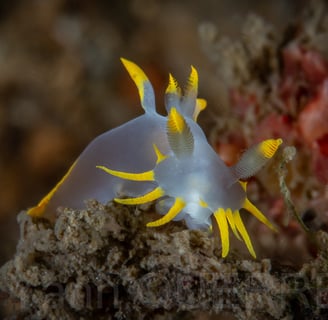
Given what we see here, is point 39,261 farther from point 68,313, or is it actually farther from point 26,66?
point 26,66

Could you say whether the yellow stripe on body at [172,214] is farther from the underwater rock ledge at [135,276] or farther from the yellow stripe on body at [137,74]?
the yellow stripe on body at [137,74]

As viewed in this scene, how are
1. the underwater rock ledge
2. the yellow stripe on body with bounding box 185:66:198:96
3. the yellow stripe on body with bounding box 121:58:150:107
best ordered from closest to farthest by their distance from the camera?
the underwater rock ledge < the yellow stripe on body with bounding box 185:66:198:96 < the yellow stripe on body with bounding box 121:58:150:107

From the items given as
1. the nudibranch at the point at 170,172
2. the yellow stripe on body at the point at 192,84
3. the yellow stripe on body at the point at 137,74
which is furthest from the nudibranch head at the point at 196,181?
the yellow stripe on body at the point at 137,74

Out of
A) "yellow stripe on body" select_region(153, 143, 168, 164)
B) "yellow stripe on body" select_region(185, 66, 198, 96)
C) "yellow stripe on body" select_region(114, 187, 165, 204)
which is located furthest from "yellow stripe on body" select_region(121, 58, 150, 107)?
"yellow stripe on body" select_region(114, 187, 165, 204)

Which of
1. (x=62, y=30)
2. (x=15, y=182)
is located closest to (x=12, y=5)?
(x=62, y=30)

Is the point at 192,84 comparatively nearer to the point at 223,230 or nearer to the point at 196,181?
the point at 196,181

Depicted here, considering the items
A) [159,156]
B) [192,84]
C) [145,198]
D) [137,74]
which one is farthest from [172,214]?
[137,74]

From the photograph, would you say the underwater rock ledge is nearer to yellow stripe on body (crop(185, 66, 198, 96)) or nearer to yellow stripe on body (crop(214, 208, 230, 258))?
yellow stripe on body (crop(214, 208, 230, 258))

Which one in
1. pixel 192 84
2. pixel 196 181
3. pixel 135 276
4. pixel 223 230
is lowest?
pixel 135 276
